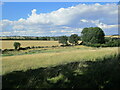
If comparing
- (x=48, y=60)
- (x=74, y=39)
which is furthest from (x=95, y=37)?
(x=48, y=60)

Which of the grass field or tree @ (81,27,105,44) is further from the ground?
tree @ (81,27,105,44)

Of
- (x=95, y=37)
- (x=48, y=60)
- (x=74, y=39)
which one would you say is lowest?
(x=48, y=60)

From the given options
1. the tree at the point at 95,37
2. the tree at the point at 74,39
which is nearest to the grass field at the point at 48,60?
the tree at the point at 95,37

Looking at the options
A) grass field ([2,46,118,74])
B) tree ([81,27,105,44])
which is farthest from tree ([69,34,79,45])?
grass field ([2,46,118,74])

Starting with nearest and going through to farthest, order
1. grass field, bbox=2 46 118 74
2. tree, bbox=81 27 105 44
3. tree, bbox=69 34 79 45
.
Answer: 1. grass field, bbox=2 46 118 74
2. tree, bbox=81 27 105 44
3. tree, bbox=69 34 79 45

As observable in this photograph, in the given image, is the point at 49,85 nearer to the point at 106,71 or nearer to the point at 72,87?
the point at 72,87

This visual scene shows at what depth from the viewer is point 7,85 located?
5.04 metres

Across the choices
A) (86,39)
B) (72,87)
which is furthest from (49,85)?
(86,39)

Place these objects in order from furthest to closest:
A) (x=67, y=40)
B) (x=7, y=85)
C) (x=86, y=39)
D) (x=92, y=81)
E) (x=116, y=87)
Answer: (x=67, y=40) < (x=86, y=39) < (x=7, y=85) < (x=92, y=81) < (x=116, y=87)

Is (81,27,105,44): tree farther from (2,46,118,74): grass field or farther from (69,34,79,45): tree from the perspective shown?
(2,46,118,74): grass field

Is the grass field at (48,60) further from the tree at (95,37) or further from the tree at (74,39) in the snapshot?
the tree at (74,39)

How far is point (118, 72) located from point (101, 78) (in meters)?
0.81

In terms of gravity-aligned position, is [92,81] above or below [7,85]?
above

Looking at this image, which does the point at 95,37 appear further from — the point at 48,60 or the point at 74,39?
the point at 48,60
